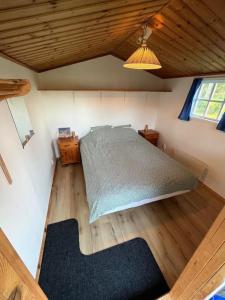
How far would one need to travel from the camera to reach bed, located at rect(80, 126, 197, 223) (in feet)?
5.52

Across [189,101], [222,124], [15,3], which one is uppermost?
[15,3]

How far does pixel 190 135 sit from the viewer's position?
3.04m

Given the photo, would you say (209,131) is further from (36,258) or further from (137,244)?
(36,258)

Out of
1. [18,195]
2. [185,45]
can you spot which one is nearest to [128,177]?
[18,195]

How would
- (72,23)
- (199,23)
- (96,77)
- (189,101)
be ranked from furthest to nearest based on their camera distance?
(96,77)
(189,101)
(199,23)
(72,23)

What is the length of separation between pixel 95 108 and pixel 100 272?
300 centimetres

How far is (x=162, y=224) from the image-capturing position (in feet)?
6.45

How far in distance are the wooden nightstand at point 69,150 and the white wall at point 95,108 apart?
36 centimetres

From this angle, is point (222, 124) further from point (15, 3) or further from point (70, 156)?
point (70, 156)

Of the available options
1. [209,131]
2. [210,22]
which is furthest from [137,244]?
[210,22]

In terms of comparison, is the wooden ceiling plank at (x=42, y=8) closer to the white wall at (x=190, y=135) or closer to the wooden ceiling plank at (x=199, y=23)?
the wooden ceiling plank at (x=199, y=23)

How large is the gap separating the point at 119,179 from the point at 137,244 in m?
0.80

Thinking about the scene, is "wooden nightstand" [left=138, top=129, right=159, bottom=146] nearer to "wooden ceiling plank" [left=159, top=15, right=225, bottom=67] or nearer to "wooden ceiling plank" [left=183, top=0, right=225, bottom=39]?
"wooden ceiling plank" [left=159, top=15, right=225, bottom=67]

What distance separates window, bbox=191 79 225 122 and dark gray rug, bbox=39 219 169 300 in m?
2.52
